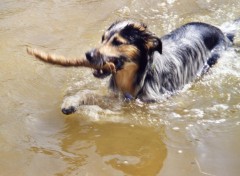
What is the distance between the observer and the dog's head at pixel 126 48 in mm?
4473

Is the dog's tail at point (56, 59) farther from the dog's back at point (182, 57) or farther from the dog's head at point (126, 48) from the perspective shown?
the dog's back at point (182, 57)

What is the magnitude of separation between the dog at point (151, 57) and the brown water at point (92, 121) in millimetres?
176

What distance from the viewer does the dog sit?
458 centimetres

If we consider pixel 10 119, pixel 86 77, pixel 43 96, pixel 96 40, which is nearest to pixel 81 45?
pixel 96 40

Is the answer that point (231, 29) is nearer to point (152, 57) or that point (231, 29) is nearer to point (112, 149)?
point (152, 57)

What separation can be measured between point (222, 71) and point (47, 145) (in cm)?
307

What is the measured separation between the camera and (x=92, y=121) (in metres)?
4.59

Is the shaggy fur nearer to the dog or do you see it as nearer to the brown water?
the dog

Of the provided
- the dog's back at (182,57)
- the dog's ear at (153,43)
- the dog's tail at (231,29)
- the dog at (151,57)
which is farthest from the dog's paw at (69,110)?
the dog's tail at (231,29)

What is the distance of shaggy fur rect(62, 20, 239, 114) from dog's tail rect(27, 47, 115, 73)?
50 millimetres

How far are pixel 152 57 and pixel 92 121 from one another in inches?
45.6

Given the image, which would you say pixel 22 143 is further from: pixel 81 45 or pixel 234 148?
pixel 81 45

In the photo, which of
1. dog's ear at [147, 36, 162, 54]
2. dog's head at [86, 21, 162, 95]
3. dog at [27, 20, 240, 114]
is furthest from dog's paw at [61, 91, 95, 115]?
dog's ear at [147, 36, 162, 54]

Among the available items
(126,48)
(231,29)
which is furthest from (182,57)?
(126,48)
